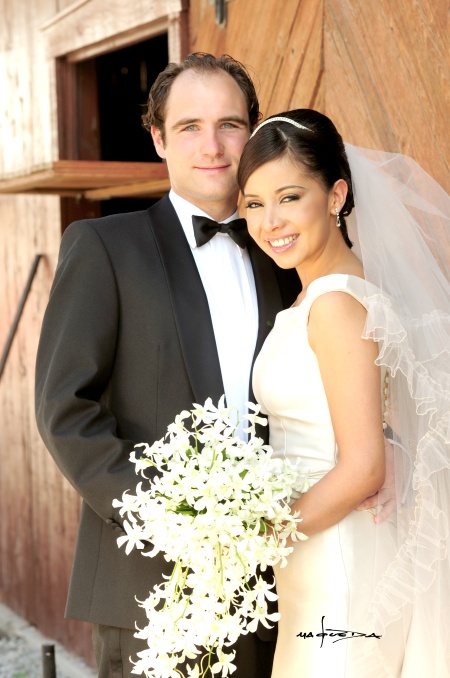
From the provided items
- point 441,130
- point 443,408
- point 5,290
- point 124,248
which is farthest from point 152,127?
point 5,290

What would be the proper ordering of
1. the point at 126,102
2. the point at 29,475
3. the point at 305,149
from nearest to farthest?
the point at 305,149 → the point at 29,475 → the point at 126,102

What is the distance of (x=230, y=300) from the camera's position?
286cm

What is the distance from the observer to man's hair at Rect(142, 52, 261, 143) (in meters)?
2.99

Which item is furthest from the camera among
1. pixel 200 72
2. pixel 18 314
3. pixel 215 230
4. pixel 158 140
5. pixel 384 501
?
pixel 18 314

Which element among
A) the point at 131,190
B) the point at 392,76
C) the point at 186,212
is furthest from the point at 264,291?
the point at 131,190

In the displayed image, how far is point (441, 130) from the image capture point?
305 centimetres

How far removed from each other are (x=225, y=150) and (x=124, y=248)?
0.46 meters

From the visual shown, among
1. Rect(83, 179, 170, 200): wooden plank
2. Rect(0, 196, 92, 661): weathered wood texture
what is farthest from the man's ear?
Rect(0, 196, 92, 661): weathered wood texture

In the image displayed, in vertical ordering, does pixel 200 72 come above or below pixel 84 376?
above

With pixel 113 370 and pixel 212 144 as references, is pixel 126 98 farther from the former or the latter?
pixel 113 370

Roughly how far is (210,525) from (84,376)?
2.11 ft

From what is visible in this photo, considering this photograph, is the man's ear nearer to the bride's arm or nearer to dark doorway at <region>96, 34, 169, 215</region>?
the bride's arm

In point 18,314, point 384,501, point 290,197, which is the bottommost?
point 384,501

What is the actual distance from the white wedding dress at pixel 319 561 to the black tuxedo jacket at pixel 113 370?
0.23 m
